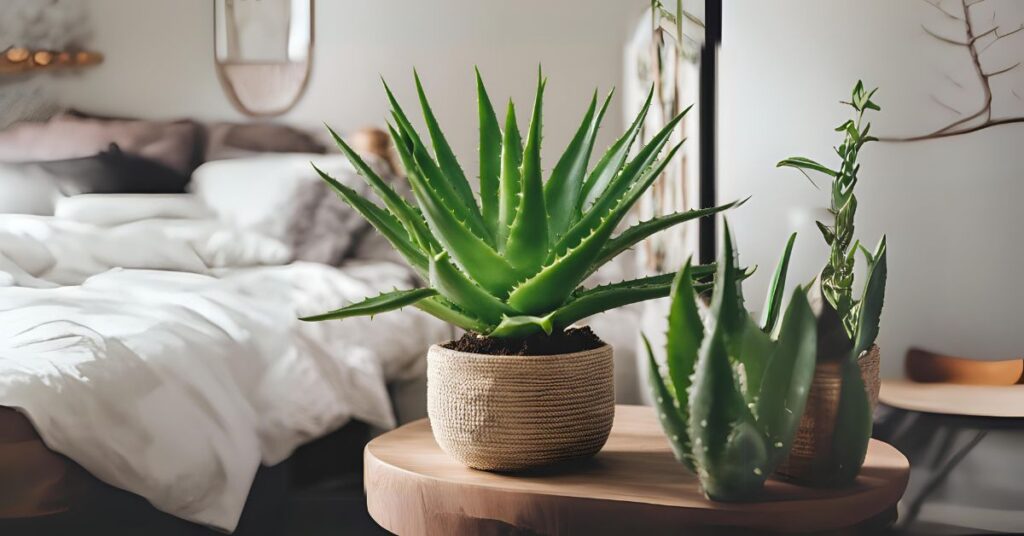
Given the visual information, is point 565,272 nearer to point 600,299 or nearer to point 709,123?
point 600,299

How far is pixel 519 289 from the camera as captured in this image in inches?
28.0

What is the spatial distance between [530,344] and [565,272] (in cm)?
6

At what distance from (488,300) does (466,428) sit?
10 cm

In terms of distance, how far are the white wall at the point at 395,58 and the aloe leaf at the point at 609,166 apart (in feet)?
2.33

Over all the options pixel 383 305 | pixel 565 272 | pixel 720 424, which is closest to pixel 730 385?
pixel 720 424

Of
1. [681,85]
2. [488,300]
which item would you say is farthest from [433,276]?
[681,85]

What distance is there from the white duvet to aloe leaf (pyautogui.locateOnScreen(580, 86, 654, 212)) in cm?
74

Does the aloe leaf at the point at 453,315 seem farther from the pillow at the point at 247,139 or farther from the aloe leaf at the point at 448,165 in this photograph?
the pillow at the point at 247,139

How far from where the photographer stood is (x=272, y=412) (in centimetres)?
145

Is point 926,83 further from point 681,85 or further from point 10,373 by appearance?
point 10,373

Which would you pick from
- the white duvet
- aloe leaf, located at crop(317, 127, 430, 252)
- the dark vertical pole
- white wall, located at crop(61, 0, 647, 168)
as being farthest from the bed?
aloe leaf, located at crop(317, 127, 430, 252)

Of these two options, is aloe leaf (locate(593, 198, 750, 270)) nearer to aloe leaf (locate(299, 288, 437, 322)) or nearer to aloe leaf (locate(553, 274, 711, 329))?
aloe leaf (locate(553, 274, 711, 329))

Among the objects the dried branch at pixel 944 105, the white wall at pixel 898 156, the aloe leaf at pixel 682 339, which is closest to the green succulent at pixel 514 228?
the aloe leaf at pixel 682 339

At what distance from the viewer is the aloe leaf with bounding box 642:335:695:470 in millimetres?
605
